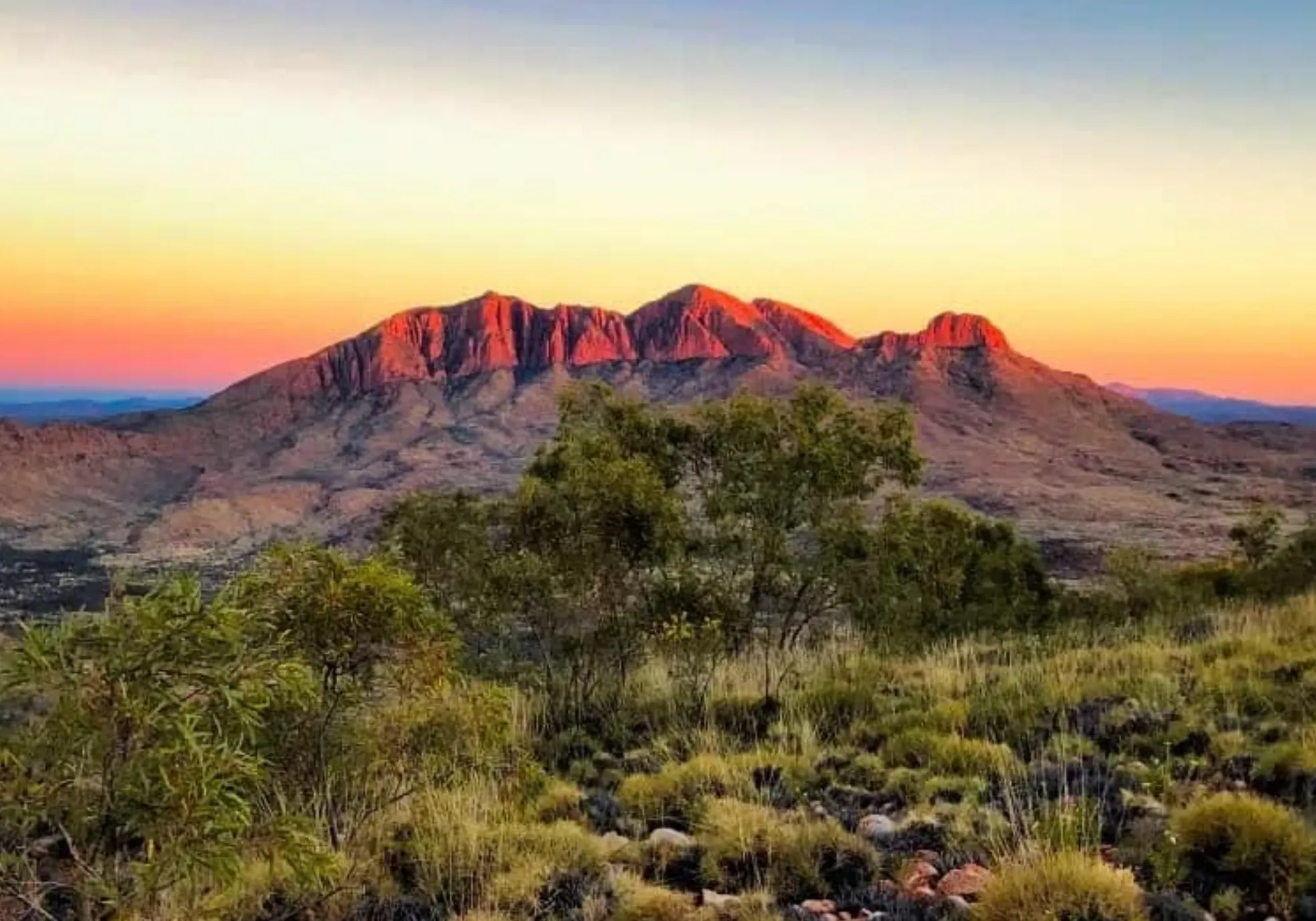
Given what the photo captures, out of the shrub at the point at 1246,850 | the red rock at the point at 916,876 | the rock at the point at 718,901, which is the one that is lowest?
the rock at the point at 718,901

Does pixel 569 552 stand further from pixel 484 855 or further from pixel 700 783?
pixel 484 855

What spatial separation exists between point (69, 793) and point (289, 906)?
228 cm

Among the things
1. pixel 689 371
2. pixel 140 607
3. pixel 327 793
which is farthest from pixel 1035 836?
pixel 689 371

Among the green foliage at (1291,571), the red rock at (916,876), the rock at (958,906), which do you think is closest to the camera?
the rock at (958,906)

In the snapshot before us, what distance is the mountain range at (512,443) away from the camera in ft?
351

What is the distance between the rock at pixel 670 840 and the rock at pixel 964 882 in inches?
70.4

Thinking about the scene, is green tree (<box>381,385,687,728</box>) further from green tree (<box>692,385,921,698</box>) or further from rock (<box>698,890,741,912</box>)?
rock (<box>698,890,741,912</box>)

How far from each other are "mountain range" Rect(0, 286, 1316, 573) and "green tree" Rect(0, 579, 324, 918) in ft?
247

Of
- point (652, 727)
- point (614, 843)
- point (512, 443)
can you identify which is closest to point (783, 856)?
point (614, 843)

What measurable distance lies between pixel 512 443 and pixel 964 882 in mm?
142384

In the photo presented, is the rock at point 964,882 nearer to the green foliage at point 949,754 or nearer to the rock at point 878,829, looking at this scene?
the rock at point 878,829

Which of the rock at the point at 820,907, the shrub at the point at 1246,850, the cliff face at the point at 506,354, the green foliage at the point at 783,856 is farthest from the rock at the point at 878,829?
the cliff face at the point at 506,354

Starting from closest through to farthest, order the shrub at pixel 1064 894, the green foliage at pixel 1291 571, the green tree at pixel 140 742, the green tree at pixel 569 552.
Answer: the green tree at pixel 140 742, the shrub at pixel 1064 894, the green tree at pixel 569 552, the green foliage at pixel 1291 571

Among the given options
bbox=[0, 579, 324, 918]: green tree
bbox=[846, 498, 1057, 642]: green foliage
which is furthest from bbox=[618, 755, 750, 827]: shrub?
bbox=[846, 498, 1057, 642]: green foliage
